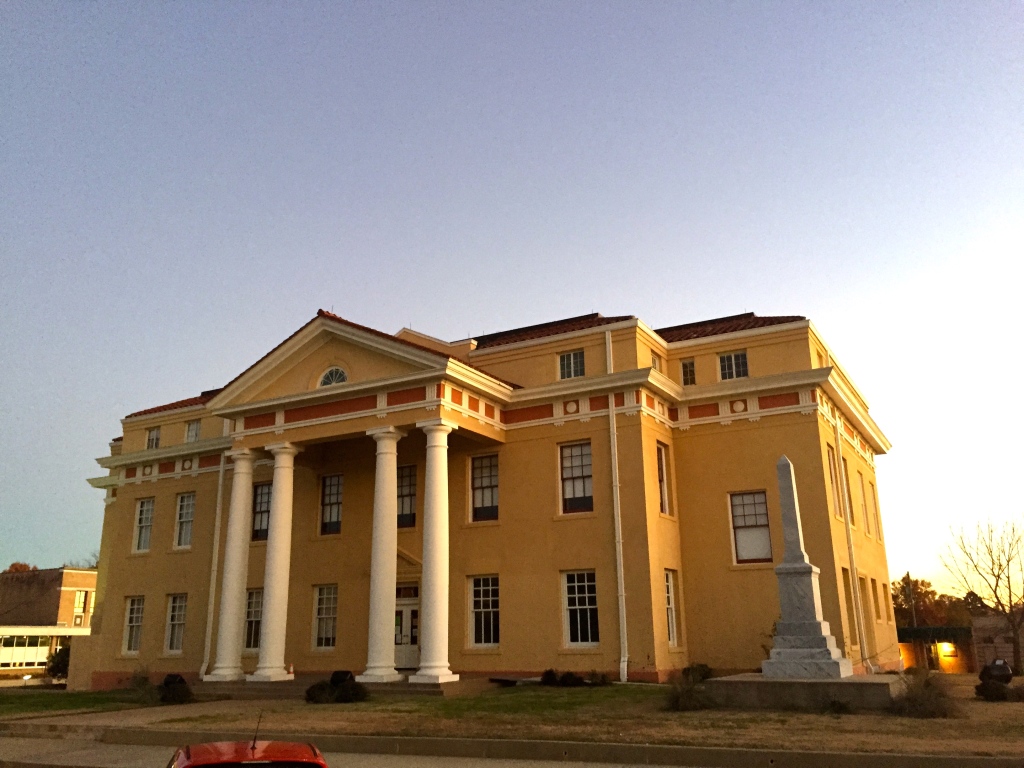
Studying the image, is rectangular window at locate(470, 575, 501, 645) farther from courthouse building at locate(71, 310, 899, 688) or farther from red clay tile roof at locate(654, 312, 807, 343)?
red clay tile roof at locate(654, 312, 807, 343)

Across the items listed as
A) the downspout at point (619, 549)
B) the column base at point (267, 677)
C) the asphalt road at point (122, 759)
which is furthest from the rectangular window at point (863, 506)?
the asphalt road at point (122, 759)

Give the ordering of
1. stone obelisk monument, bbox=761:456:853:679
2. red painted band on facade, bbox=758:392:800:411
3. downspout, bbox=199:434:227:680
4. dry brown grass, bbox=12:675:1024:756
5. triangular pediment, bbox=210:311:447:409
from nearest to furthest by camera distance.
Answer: dry brown grass, bbox=12:675:1024:756 → stone obelisk monument, bbox=761:456:853:679 → triangular pediment, bbox=210:311:447:409 → red painted band on facade, bbox=758:392:800:411 → downspout, bbox=199:434:227:680

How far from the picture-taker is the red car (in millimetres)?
5918

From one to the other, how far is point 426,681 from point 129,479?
1936cm

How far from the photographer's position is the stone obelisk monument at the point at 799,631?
17141 millimetres

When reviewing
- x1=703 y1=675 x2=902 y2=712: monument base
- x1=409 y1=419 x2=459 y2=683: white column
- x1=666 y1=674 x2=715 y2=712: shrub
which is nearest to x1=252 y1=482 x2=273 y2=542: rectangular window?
x1=409 y1=419 x2=459 y2=683: white column

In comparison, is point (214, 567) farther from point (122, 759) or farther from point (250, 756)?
point (250, 756)

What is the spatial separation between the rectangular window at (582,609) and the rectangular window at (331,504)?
28.6 feet

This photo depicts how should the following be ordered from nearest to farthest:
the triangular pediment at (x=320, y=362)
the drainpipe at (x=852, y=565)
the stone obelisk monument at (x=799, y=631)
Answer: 1. the stone obelisk monument at (x=799, y=631)
2. the triangular pediment at (x=320, y=362)
3. the drainpipe at (x=852, y=565)

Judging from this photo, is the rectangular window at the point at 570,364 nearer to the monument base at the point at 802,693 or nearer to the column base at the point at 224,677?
the monument base at the point at 802,693

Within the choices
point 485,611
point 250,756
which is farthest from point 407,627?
point 250,756

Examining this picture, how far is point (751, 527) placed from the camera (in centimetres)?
2616

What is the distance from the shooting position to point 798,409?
85.4 feet

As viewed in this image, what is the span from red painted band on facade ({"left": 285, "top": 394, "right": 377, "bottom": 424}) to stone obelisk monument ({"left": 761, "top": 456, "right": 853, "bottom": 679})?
12.7 metres
